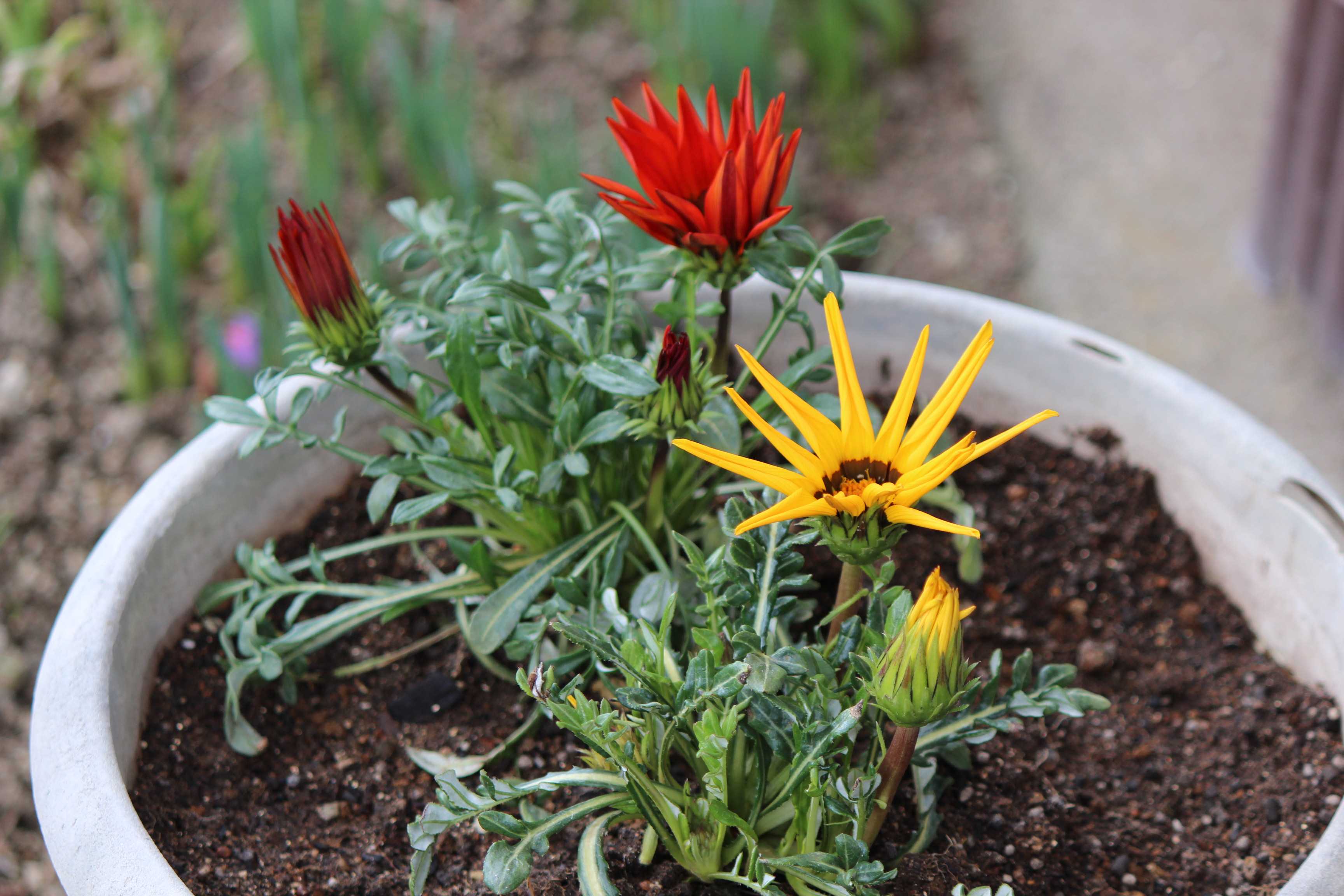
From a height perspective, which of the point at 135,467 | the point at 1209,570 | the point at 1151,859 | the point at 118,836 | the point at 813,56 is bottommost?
the point at 135,467

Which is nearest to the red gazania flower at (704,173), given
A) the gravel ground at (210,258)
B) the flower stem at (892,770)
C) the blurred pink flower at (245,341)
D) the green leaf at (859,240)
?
the green leaf at (859,240)

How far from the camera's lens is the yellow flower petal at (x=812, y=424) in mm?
673

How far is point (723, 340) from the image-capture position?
3.19ft

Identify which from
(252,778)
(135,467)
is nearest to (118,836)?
(252,778)

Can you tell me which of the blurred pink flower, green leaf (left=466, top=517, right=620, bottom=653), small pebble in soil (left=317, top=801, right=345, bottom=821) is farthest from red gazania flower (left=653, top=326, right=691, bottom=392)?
the blurred pink flower

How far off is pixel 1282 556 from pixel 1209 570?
0.11 m

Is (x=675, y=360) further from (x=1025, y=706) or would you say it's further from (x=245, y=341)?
(x=245, y=341)

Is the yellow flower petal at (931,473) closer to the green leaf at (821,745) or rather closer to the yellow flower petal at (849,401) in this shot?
the yellow flower petal at (849,401)

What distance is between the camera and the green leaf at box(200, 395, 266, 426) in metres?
0.94

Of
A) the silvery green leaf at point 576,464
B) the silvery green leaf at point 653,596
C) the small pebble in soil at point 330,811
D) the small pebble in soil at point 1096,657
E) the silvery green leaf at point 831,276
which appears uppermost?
the silvery green leaf at point 831,276

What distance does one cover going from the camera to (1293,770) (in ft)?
3.12

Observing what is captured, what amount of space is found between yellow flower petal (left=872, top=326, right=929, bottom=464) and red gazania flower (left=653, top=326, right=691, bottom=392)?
0.15 m

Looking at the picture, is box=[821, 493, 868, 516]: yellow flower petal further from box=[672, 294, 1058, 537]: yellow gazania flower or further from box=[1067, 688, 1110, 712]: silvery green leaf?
box=[1067, 688, 1110, 712]: silvery green leaf

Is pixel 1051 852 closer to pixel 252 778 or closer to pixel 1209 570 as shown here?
pixel 1209 570
